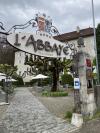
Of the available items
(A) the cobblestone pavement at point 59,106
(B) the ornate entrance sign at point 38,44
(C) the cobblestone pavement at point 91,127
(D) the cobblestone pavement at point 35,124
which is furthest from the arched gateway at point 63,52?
(A) the cobblestone pavement at point 59,106

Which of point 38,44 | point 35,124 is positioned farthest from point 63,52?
point 35,124

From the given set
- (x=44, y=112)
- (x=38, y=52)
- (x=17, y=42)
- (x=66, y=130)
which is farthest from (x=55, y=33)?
(x=44, y=112)

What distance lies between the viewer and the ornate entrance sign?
12602mm

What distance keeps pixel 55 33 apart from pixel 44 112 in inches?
220

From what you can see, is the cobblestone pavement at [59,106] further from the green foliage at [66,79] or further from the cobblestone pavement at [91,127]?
the green foliage at [66,79]

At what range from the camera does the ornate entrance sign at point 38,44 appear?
41.3ft

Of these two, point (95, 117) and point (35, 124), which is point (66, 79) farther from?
point (35, 124)

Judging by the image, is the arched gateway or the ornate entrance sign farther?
the arched gateway

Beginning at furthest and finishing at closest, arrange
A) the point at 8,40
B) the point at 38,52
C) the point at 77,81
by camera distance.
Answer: the point at 77,81 < the point at 38,52 < the point at 8,40

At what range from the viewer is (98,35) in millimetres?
43781

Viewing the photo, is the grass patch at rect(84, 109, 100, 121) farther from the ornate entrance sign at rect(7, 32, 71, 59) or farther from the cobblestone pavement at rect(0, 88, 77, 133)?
the ornate entrance sign at rect(7, 32, 71, 59)

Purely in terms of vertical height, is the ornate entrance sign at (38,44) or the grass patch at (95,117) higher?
the ornate entrance sign at (38,44)

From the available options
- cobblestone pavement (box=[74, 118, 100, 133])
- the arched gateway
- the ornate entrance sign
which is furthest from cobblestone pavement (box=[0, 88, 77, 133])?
the ornate entrance sign

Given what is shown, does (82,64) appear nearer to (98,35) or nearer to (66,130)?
(66,130)
